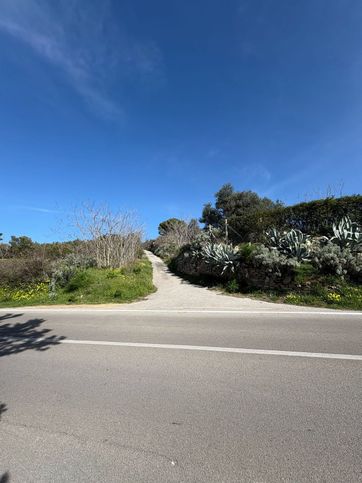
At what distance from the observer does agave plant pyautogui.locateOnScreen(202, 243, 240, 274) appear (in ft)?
34.9

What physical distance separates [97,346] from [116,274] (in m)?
8.20

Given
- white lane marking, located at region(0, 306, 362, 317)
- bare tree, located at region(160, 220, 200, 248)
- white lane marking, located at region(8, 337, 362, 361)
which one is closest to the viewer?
white lane marking, located at region(8, 337, 362, 361)

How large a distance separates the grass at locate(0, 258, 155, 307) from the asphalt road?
183 inches

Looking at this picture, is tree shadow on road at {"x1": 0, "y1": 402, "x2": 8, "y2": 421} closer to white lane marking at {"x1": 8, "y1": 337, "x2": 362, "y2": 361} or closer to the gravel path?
white lane marking at {"x1": 8, "y1": 337, "x2": 362, "y2": 361}

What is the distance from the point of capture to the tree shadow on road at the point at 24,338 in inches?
197

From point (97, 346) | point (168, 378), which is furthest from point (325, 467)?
point (97, 346)

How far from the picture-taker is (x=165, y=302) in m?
8.94

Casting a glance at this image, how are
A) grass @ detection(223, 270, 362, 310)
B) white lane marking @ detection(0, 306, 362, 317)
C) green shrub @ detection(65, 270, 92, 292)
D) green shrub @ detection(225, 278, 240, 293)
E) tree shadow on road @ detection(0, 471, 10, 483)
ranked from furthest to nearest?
green shrub @ detection(65, 270, 92, 292)
green shrub @ detection(225, 278, 240, 293)
grass @ detection(223, 270, 362, 310)
white lane marking @ detection(0, 306, 362, 317)
tree shadow on road @ detection(0, 471, 10, 483)

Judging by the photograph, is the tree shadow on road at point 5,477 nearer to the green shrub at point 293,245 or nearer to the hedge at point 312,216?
the green shrub at point 293,245

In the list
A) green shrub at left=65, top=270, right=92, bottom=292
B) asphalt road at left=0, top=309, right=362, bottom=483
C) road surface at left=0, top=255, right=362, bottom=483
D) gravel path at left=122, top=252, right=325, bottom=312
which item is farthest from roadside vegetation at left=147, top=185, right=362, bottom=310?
green shrub at left=65, top=270, right=92, bottom=292

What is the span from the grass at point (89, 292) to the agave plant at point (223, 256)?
301cm

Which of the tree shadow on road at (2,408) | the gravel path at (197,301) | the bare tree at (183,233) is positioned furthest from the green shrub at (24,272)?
the bare tree at (183,233)

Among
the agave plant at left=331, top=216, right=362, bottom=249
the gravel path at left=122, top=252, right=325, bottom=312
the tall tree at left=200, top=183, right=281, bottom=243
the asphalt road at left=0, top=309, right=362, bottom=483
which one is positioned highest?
the tall tree at left=200, top=183, right=281, bottom=243

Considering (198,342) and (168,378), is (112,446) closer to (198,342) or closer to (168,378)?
(168,378)
